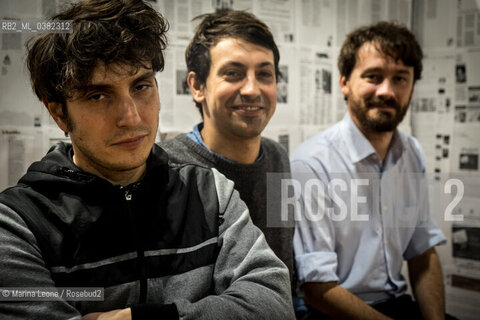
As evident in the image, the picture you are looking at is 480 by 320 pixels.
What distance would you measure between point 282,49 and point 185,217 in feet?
2.10

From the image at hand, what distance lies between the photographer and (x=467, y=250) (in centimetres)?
164

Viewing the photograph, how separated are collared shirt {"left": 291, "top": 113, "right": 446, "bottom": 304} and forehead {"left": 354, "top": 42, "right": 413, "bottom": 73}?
20 cm

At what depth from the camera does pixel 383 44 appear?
4.75 feet

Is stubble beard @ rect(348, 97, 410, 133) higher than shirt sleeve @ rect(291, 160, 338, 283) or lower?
higher

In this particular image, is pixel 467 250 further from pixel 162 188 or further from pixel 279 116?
pixel 162 188

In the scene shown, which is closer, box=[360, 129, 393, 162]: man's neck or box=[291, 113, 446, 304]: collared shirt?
box=[291, 113, 446, 304]: collared shirt

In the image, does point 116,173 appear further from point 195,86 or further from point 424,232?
point 424,232

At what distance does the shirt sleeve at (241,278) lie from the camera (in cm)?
84

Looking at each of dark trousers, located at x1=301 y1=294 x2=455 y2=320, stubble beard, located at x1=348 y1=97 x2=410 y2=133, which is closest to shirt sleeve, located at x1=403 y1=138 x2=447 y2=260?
dark trousers, located at x1=301 y1=294 x2=455 y2=320

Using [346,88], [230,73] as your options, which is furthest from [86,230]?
[346,88]

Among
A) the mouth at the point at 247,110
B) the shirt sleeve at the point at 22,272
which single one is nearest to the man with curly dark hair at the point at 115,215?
the shirt sleeve at the point at 22,272

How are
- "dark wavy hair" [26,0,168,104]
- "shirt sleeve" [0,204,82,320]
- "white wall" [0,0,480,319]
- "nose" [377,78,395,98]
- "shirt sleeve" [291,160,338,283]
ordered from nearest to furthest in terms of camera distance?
1. "shirt sleeve" [0,204,82,320]
2. "dark wavy hair" [26,0,168,104]
3. "white wall" [0,0,480,319]
4. "shirt sleeve" [291,160,338,283]
5. "nose" [377,78,395,98]

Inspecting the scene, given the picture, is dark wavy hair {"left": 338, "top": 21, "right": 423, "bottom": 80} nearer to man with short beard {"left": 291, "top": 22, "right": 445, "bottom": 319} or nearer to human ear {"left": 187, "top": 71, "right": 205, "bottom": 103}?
Result: man with short beard {"left": 291, "top": 22, "right": 445, "bottom": 319}

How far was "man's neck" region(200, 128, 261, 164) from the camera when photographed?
46.3 inches
